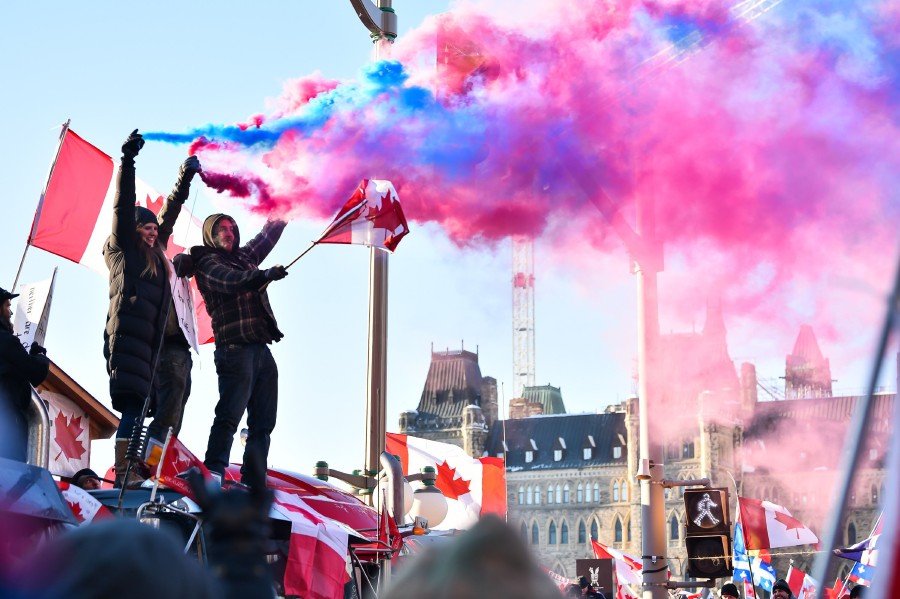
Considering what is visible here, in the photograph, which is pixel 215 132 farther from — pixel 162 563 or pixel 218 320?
pixel 162 563

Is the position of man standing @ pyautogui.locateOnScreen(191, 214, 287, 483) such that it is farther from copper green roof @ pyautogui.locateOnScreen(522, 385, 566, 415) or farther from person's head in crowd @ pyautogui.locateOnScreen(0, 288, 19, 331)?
copper green roof @ pyautogui.locateOnScreen(522, 385, 566, 415)

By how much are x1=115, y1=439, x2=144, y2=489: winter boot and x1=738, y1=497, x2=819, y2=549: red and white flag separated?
12817mm

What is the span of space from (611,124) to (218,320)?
616cm

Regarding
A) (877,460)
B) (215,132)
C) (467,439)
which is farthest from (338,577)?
(467,439)

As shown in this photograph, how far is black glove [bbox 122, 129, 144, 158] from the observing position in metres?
11.4

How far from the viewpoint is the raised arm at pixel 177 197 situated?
459 inches

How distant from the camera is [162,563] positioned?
2430 millimetres

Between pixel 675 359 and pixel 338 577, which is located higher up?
pixel 675 359

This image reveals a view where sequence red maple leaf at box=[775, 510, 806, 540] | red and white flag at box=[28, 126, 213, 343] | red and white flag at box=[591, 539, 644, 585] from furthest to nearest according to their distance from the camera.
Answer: red and white flag at box=[591, 539, 644, 585] → red maple leaf at box=[775, 510, 806, 540] → red and white flag at box=[28, 126, 213, 343]

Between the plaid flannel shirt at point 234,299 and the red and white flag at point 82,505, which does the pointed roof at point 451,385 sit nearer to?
the plaid flannel shirt at point 234,299

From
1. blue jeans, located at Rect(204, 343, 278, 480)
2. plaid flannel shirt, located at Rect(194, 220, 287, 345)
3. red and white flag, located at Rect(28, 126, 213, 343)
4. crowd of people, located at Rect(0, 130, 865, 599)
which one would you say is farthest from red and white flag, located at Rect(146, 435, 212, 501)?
red and white flag, located at Rect(28, 126, 213, 343)

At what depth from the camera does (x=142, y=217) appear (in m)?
11.6

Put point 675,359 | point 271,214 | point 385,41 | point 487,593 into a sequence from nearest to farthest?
point 487,593 < point 271,214 < point 385,41 < point 675,359

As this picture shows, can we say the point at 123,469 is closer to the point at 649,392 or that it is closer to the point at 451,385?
the point at 649,392
